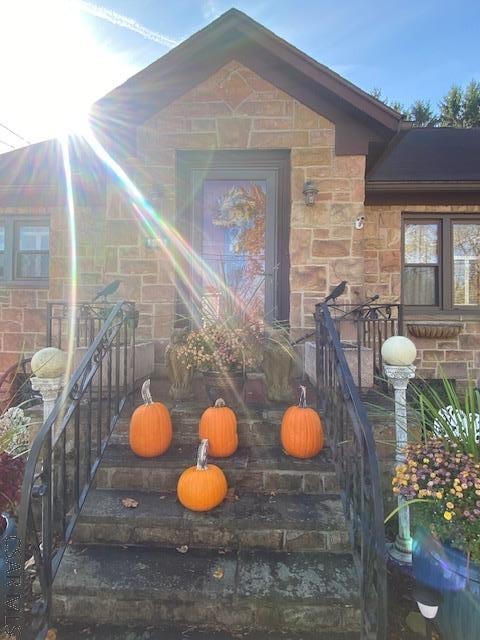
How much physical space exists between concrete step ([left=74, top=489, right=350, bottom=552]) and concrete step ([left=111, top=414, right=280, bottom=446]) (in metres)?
0.62

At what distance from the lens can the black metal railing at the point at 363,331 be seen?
355 centimetres

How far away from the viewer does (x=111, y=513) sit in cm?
247

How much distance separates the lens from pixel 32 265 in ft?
21.6

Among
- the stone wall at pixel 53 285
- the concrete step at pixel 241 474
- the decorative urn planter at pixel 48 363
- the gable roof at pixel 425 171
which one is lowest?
the concrete step at pixel 241 474

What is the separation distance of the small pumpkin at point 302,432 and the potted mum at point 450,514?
738 millimetres

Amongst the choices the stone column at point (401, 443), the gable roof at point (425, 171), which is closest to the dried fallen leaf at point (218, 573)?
the stone column at point (401, 443)

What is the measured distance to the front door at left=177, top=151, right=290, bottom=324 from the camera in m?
4.73

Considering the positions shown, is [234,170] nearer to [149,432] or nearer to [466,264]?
[149,432]

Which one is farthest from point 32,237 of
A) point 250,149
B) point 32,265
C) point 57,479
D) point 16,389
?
point 57,479

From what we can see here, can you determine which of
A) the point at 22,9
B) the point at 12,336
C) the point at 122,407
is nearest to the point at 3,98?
the point at 22,9

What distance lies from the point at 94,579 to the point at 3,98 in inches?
437

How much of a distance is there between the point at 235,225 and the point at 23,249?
12.7ft

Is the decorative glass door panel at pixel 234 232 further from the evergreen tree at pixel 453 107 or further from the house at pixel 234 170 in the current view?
the evergreen tree at pixel 453 107

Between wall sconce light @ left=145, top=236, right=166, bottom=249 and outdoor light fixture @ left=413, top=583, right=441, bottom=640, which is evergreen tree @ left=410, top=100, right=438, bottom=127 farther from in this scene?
outdoor light fixture @ left=413, top=583, right=441, bottom=640
